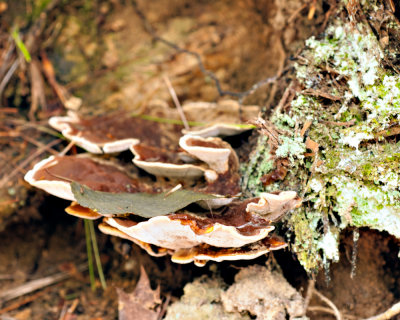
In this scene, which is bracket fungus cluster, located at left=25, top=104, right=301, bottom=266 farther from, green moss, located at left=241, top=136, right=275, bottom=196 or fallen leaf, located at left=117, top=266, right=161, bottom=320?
fallen leaf, located at left=117, top=266, right=161, bottom=320

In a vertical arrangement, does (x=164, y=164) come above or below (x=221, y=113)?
below

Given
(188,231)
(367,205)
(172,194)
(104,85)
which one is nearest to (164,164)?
(172,194)

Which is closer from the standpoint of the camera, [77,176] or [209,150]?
[209,150]

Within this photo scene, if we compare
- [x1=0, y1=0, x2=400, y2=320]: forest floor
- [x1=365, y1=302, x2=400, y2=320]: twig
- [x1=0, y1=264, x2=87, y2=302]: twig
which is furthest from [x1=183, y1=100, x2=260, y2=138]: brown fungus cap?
[x1=0, y1=264, x2=87, y2=302]: twig

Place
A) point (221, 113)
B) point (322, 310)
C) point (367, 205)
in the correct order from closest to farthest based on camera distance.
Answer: point (367, 205)
point (322, 310)
point (221, 113)

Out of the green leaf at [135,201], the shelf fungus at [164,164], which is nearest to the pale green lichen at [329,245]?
the green leaf at [135,201]

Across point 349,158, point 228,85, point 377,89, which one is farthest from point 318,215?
point 228,85

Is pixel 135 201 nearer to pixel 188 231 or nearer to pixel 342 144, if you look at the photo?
pixel 188 231

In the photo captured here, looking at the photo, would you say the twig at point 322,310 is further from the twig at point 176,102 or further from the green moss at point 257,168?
the twig at point 176,102
